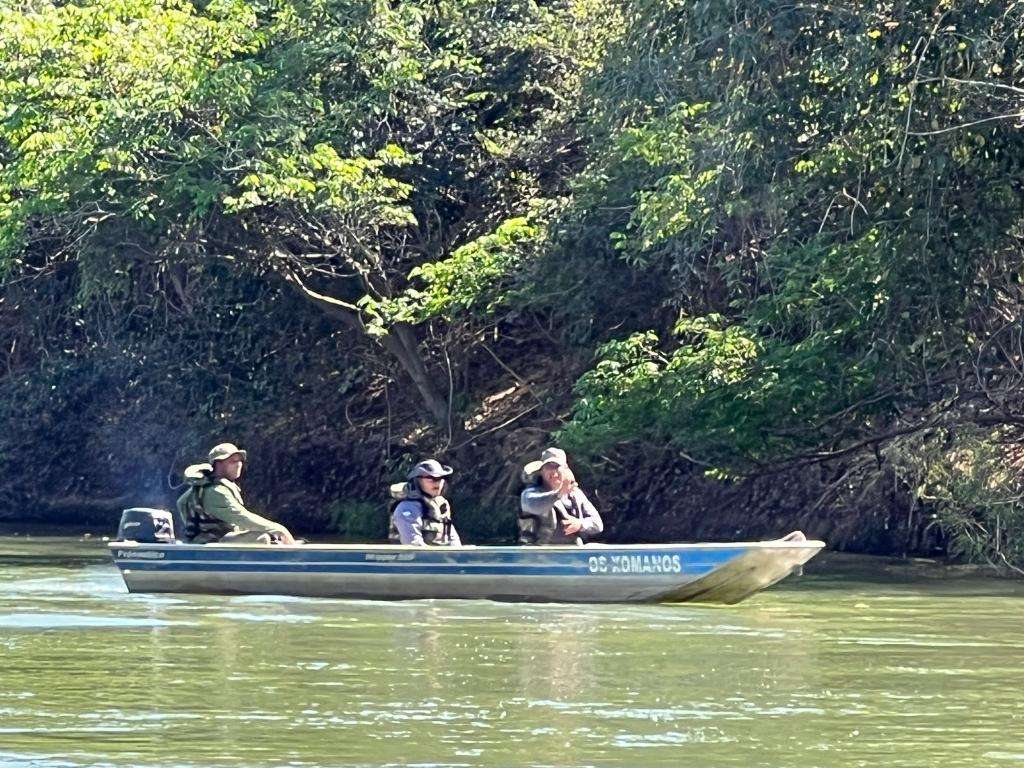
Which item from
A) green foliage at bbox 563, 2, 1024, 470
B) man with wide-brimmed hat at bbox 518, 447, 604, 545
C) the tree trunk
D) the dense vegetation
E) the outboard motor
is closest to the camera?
green foliage at bbox 563, 2, 1024, 470

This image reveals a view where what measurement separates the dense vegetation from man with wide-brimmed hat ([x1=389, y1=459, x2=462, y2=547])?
13.0 feet

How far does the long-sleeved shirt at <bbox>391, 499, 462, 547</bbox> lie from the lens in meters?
18.8

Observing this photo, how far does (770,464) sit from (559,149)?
624 centimetres

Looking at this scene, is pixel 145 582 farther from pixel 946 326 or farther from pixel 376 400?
pixel 376 400

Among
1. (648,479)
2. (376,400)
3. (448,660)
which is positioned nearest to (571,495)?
(448,660)

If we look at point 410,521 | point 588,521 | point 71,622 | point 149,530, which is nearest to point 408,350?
point 149,530

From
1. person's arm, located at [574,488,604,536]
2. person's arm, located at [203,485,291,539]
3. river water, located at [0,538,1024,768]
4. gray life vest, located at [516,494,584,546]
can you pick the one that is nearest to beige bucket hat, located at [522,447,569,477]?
gray life vest, located at [516,494,584,546]

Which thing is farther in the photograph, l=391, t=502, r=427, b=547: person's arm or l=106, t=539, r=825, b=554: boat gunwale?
l=391, t=502, r=427, b=547: person's arm

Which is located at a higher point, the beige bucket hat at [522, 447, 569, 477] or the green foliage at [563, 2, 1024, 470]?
the green foliage at [563, 2, 1024, 470]

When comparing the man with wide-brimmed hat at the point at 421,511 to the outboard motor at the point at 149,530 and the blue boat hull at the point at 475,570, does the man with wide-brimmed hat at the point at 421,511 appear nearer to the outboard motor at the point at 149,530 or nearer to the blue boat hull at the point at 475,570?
the blue boat hull at the point at 475,570

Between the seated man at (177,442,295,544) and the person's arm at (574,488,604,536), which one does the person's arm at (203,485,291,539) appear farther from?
the person's arm at (574,488,604,536)

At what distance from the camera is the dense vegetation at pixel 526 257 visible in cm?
1947

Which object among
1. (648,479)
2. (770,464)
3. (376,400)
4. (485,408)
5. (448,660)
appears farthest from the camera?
(376,400)

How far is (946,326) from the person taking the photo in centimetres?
2030
